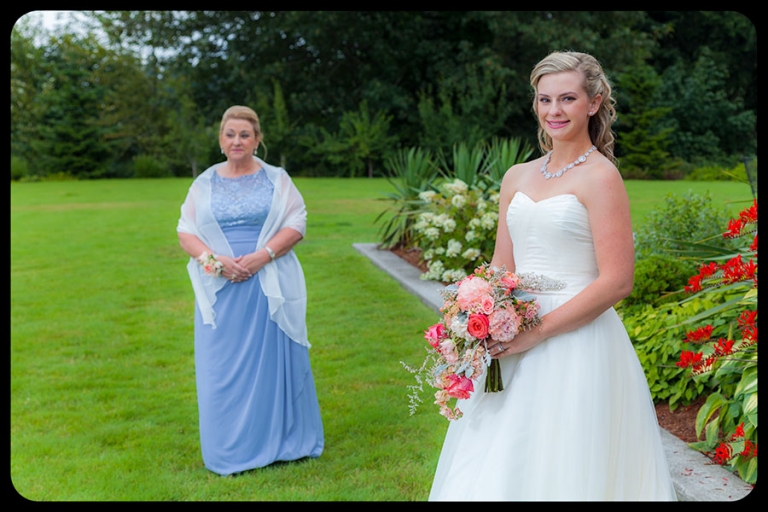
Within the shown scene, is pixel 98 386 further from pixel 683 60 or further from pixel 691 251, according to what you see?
pixel 683 60

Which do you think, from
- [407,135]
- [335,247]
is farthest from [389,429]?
[407,135]

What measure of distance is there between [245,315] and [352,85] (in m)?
26.0

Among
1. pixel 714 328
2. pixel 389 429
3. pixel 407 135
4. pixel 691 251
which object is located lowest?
pixel 389 429

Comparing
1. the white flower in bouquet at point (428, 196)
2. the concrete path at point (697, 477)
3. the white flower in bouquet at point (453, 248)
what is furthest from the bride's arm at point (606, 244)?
the white flower in bouquet at point (428, 196)

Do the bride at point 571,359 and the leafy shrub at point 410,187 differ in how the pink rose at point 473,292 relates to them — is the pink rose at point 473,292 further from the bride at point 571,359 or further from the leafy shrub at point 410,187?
the leafy shrub at point 410,187

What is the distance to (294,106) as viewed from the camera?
28859 millimetres

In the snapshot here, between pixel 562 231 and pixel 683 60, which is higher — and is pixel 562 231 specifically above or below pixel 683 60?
below

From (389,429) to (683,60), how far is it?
27.9 m

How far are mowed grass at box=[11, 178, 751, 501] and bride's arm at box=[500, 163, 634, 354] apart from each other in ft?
6.81

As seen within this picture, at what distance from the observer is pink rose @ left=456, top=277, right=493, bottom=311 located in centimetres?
267

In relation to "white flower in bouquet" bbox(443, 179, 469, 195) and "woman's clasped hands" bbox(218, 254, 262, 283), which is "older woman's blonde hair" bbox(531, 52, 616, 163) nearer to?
"woman's clasped hands" bbox(218, 254, 262, 283)

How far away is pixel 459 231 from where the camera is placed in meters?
9.13

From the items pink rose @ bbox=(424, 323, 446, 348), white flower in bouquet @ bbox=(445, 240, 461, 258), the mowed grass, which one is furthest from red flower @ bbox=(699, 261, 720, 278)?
white flower in bouquet @ bbox=(445, 240, 461, 258)

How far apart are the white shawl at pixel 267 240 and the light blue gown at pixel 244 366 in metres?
0.05
